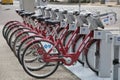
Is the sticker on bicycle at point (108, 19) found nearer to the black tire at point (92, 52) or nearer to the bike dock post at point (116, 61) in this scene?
the black tire at point (92, 52)

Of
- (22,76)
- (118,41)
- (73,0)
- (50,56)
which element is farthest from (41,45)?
(73,0)

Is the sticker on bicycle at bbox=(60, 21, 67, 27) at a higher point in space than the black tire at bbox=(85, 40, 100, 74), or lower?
higher

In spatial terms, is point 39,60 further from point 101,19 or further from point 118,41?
point 118,41

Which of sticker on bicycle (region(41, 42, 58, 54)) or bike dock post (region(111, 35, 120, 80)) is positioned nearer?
bike dock post (region(111, 35, 120, 80))

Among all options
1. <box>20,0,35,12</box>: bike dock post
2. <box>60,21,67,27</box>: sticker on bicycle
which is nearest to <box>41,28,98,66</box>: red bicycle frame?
<box>60,21,67,27</box>: sticker on bicycle

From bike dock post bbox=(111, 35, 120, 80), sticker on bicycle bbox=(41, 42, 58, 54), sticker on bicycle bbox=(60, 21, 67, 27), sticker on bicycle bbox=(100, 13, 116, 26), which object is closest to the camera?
bike dock post bbox=(111, 35, 120, 80)

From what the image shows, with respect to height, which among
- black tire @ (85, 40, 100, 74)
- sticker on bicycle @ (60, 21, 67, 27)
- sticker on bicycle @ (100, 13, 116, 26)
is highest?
sticker on bicycle @ (100, 13, 116, 26)

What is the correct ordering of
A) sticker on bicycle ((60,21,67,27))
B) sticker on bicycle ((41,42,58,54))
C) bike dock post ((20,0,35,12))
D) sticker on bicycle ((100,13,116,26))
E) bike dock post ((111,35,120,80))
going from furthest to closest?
bike dock post ((20,0,35,12))
sticker on bicycle ((60,21,67,27))
sticker on bicycle ((100,13,116,26))
sticker on bicycle ((41,42,58,54))
bike dock post ((111,35,120,80))

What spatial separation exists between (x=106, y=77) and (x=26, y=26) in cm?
290

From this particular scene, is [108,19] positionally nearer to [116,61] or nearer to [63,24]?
[63,24]

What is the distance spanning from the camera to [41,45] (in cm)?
798

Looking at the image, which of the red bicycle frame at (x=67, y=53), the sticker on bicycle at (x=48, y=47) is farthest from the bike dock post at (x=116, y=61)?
the sticker on bicycle at (x=48, y=47)

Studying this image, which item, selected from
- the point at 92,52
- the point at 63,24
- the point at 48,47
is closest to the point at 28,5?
the point at 63,24

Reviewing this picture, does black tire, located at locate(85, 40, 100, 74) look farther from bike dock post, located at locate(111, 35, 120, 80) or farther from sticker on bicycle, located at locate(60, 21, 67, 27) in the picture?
bike dock post, located at locate(111, 35, 120, 80)
